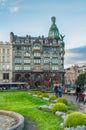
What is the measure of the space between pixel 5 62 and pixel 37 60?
1273 centimetres

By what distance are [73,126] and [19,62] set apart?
390 ft

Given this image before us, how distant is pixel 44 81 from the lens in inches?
5453

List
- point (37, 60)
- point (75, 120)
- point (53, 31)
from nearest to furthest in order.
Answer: point (75, 120) < point (37, 60) < point (53, 31)

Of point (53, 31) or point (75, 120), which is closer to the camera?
point (75, 120)

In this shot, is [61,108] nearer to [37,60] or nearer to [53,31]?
[37,60]

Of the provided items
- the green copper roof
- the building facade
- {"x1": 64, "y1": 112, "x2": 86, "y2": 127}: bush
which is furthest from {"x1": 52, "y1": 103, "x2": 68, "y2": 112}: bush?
the green copper roof

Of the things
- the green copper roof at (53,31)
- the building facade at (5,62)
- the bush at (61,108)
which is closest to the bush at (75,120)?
the bush at (61,108)

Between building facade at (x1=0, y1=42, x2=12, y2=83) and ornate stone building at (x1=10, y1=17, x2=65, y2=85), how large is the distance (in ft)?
5.23

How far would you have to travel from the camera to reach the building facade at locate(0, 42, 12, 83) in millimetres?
135762

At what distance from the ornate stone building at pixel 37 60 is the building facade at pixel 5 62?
1593 millimetres

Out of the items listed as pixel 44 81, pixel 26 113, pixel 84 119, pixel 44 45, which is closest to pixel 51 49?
pixel 44 45

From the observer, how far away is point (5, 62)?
137 meters

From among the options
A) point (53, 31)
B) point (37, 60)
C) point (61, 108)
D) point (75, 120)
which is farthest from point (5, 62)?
point (75, 120)

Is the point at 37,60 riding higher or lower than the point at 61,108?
higher
